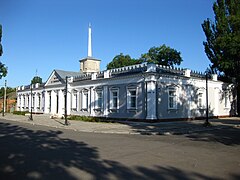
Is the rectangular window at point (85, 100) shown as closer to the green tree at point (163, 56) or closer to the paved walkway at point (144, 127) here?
the paved walkway at point (144, 127)

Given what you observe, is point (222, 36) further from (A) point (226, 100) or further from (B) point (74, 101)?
(B) point (74, 101)

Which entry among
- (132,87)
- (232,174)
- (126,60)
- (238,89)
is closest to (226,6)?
Answer: (238,89)

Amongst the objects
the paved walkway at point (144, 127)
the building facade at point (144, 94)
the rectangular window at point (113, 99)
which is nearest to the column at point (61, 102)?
the building facade at point (144, 94)

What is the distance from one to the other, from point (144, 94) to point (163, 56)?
28.7 metres

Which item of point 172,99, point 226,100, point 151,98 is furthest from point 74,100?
point 226,100

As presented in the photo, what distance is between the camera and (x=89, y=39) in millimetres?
41625

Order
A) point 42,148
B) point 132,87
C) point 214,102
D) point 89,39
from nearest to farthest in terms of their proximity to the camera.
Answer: point 42,148, point 132,87, point 214,102, point 89,39

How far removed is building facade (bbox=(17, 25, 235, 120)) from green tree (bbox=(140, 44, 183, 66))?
1877 cm

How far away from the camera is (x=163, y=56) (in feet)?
165

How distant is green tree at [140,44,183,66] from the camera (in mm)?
50281

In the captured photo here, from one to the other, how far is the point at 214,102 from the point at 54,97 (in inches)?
850

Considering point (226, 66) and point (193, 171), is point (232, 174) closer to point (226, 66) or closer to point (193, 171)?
point (193, 171)

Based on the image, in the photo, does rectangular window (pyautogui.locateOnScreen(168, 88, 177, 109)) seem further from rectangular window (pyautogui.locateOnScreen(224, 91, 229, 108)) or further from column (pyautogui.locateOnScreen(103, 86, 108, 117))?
rectangular window (pyautogui.locateOnScreen(224, 91, 229, 108))

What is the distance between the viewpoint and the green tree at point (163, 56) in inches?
1980
